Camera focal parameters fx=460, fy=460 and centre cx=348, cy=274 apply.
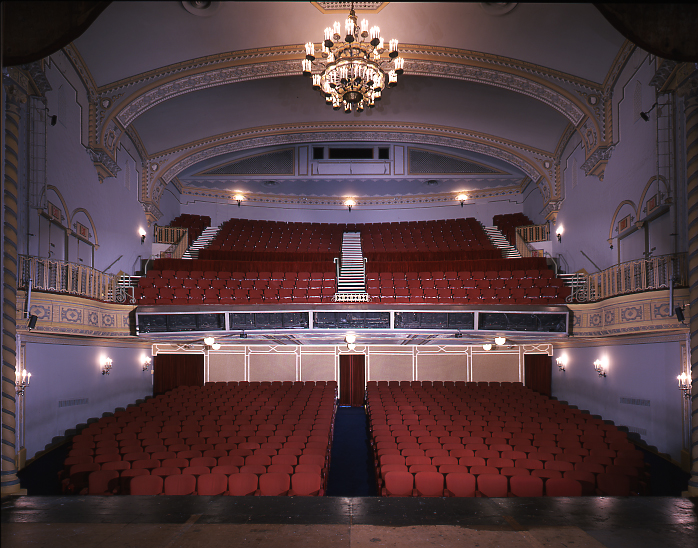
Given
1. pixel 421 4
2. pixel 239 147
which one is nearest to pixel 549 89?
pixel 421 4

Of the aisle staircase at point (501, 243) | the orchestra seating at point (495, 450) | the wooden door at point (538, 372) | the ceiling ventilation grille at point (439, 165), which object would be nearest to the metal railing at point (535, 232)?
the aisle staircase at point (501, 243)

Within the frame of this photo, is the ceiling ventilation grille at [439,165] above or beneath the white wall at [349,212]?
above

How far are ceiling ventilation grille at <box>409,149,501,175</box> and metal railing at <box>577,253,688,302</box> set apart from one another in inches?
385

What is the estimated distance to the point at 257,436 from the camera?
299 inches

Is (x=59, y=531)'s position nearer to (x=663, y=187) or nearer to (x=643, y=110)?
(x=663, y=187)

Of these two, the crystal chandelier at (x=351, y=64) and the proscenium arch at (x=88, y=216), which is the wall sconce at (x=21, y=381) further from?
the crystal chandelier at (x=351, y=64)

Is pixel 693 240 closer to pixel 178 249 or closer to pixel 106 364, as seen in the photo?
pixel 106 364

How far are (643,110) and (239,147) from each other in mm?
11756

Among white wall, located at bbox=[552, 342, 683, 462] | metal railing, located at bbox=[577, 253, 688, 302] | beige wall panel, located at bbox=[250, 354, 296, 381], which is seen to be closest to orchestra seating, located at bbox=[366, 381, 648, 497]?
white wall, located at bbox=[552, 342, 683, 462]

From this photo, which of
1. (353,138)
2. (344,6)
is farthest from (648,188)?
(353,138)

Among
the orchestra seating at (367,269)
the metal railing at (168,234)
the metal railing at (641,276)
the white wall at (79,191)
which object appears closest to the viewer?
the metal railing at (641,276)

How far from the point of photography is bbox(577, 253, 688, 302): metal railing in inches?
282

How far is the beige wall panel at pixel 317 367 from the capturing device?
14.4 metres

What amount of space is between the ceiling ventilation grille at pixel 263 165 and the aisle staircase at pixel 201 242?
2.39 m
